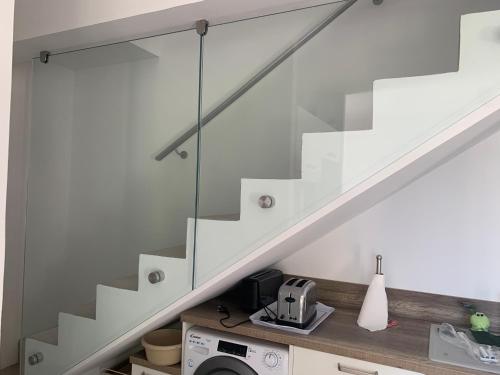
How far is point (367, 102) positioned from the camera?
151 cm

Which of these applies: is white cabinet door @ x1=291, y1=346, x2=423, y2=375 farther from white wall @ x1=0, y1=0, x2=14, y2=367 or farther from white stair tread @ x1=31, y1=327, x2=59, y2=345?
white stair tread @ x1=31, y1=327, x2=59, y2=345

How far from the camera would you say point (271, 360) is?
62.9 inches

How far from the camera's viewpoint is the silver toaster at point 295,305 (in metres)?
1.62

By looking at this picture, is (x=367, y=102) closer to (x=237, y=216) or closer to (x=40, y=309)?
(x=237, y=216)

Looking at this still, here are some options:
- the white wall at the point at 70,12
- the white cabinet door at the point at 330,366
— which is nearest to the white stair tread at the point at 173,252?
the white cabinet door at the point at 330,366

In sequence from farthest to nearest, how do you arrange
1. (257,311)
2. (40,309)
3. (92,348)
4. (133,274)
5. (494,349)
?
(40,309) → (133,274) → (92,348) → (257,311) → (494,349)

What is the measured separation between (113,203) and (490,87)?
6.75 feet

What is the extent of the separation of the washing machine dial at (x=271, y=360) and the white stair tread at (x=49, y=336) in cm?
137

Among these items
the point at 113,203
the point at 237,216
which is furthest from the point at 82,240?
the point at 237,216

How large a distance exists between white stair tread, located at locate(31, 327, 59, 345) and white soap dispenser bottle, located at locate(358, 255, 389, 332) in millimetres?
1823

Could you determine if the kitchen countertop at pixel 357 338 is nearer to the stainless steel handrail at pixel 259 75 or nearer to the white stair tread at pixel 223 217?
the white stair tread at pixel 223 217

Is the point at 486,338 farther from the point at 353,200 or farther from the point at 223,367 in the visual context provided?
the point at 223,367

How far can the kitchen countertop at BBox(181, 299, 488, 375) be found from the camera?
135 cm

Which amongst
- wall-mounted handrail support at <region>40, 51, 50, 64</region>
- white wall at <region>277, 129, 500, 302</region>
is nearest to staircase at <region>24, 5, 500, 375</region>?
white wall at <region>277, 129, 500, 302</region>
